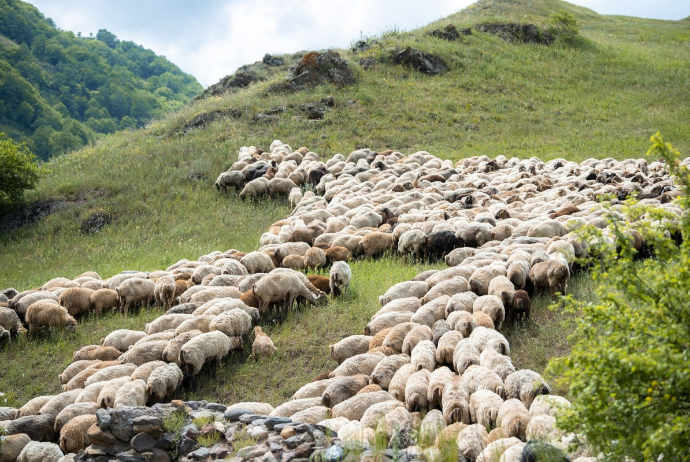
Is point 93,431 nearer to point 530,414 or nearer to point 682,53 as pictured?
point 530,414

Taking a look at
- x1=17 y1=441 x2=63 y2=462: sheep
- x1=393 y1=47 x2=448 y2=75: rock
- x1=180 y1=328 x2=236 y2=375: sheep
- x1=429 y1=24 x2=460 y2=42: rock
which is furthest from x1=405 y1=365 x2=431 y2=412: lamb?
x1=429 y1=24 x2=460 y2=42: rock

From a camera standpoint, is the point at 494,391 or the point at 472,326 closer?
the point at 494,391

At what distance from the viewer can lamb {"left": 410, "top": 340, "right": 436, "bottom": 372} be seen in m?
7.22

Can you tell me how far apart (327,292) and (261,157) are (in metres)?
11.8

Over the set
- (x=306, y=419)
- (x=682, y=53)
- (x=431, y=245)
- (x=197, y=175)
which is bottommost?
(x=306, y=419)

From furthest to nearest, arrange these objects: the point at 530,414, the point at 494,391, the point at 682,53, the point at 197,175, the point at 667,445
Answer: the point at 682,53
the point at 197,175
the point at 494,391
the point at 530,414
the point at 667,445

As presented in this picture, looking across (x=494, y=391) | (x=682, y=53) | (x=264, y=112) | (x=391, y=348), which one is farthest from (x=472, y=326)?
(x=682, y=53)

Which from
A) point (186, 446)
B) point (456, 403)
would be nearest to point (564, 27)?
point (456, 403)

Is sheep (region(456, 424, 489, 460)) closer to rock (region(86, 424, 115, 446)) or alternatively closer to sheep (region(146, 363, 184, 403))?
rock (region(86, 424, 115, 446))

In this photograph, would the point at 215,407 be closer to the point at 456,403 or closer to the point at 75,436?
the point at 75,436

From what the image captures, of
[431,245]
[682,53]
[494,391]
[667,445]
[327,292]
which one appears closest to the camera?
[667,445]

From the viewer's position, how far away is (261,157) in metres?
21.7

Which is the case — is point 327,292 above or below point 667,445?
below

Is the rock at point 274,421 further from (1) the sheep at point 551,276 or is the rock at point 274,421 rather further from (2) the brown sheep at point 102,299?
(2) the brown sheep at point 102,299
